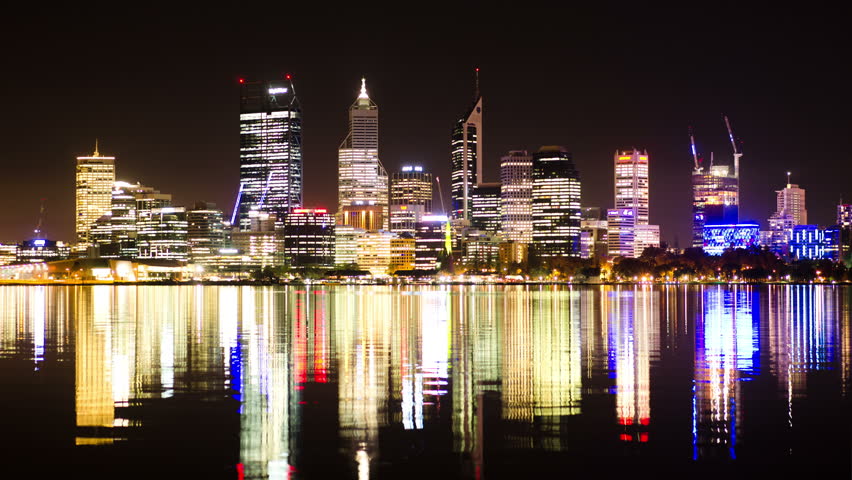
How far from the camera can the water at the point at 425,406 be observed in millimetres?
18266

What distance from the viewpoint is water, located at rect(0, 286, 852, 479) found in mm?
18266

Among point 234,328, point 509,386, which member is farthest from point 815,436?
point 234,328

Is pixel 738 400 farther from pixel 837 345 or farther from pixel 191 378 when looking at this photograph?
pixel 837 345

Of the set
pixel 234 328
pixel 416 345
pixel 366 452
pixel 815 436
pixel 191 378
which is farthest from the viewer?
pixel 234 328

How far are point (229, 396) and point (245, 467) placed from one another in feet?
28.5

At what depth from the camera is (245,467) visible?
58.4 feet

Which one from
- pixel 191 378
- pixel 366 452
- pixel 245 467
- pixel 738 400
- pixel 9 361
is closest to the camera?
pixel 245 467

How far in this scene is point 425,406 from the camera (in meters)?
24.3

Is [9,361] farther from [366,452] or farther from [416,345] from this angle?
[366,452]

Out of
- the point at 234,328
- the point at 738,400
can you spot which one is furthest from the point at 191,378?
the point at 234,328

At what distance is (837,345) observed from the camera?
4234 centimetres

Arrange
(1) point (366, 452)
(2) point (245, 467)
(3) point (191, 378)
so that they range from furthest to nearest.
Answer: (3) point (191, 378)
(1) point (366, 452)
(2) point (245, 467)

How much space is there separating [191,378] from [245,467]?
42.6 ft

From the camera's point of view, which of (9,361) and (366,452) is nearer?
(366,452)
